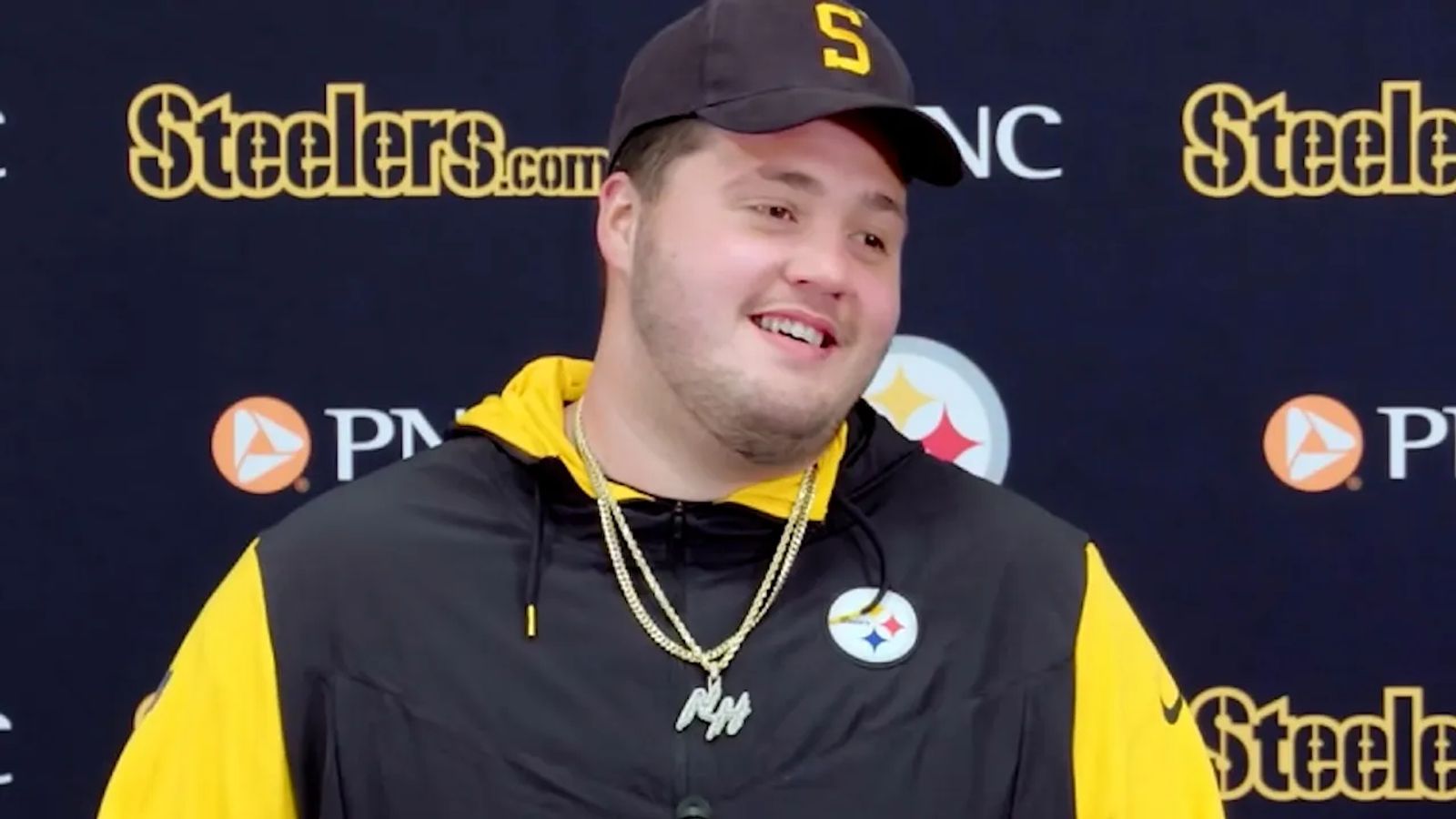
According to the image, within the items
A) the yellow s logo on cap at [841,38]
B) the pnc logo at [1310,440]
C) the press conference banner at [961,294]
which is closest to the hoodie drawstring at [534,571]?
the yellow s logo on cap at [841,38]

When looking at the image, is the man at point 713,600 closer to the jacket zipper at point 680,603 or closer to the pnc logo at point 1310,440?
the jacket zipper at point 680,603

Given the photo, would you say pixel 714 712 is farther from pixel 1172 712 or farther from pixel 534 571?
pixel 1172 712

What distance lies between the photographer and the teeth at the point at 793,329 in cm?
102

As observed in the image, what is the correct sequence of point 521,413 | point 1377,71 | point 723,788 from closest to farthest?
1. point 723,788
2. point 521,413
3. point 1377,71

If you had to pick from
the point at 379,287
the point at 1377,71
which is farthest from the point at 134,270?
the point at 1377,71

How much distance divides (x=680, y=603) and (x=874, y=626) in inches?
4.7

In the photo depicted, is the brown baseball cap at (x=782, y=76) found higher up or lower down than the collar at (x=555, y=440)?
higher up

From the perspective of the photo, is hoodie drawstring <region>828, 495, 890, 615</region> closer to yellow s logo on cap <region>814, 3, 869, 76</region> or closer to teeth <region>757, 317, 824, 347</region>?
teeth <region>757, 317, 824, 347</region>

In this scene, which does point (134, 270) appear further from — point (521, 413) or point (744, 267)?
point (744, 267)

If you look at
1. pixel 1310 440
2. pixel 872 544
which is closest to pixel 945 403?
pixel 1310 440

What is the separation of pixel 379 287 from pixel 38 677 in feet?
1.61

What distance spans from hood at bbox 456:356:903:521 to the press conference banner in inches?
18.4

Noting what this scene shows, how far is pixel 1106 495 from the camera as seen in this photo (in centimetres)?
159

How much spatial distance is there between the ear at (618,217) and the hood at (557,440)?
100 mm
